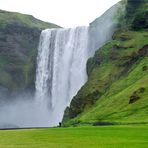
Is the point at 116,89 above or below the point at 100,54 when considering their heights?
below

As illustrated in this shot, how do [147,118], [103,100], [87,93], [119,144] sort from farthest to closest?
[87,93] < [103,100] < [147,118] < [119,144]

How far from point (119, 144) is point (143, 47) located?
118m

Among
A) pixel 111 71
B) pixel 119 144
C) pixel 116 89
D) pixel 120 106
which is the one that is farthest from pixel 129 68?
pixel 119 144

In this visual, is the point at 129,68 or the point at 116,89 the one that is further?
the point at 129,68

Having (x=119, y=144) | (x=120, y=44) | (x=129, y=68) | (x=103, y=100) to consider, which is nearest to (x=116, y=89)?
(x=103, y=100)

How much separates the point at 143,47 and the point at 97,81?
71.7 feet

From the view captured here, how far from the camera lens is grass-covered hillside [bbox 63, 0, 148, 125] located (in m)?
130

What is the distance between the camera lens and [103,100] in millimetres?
149500

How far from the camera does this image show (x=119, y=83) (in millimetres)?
156500

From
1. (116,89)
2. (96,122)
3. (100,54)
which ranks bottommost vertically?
(96,122)

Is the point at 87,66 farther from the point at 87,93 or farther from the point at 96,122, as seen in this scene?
the point at 96,122

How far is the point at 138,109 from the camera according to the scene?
12738 cm

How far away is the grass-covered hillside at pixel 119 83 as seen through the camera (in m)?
130

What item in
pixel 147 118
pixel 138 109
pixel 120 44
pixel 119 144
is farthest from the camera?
pixel 120 44
